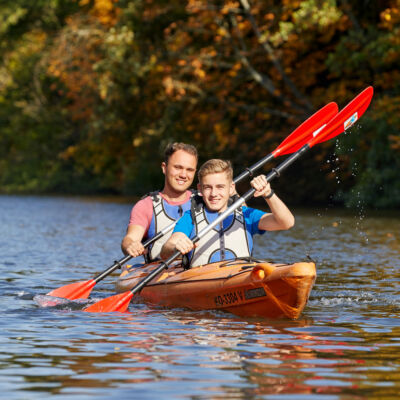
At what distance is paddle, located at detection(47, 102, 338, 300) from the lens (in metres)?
9.00

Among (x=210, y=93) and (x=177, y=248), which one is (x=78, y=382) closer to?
(x=177, y=248)

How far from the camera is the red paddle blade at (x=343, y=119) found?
9672 mm

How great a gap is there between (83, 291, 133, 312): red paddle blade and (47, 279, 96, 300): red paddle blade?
0.74 m

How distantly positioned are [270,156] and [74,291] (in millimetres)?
2132

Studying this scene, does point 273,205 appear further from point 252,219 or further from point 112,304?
point 112,304

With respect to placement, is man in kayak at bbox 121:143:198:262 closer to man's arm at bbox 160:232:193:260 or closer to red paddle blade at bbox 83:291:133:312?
man's arm at bbox 160:232:193:260

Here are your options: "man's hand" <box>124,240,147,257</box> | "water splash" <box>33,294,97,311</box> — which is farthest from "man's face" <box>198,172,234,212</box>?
"water splash" <box>33,294,97,311</box>

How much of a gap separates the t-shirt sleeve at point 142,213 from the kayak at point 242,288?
2.19 ft

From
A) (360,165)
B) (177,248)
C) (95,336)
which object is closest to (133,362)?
(95,336)

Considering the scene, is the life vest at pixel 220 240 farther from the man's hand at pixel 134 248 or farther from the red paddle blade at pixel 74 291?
the red paddle blade at pixel 74 291

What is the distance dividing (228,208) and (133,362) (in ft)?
8.21

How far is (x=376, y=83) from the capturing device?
77.6 ft

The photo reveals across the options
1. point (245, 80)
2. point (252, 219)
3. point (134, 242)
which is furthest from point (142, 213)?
point (245, 80)

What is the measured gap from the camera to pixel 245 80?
2627 centimetres
